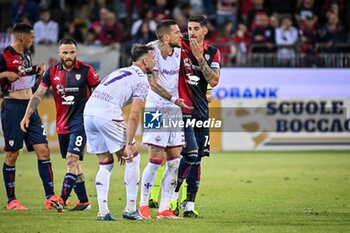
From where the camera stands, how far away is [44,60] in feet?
81.9

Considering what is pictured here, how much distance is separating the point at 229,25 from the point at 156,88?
1462cm

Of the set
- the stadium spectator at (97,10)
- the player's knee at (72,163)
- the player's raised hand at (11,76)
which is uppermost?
the stadium spectator at (97,10)

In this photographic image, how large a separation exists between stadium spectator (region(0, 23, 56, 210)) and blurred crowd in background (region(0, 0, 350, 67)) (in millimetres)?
11229

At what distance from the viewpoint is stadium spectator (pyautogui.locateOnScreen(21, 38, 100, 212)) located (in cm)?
1328

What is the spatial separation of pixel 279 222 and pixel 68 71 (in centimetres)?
403

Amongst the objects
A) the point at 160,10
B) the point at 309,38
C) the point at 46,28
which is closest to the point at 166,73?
the point at 46,28

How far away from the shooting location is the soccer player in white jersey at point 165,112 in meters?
12.1

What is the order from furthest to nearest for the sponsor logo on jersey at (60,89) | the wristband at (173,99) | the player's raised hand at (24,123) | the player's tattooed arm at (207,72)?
the sponsor logo on jersey at (60,89), the player's raised hand at (24,123), the player's tattooed arm at (207,72), the wristband at (173,99)

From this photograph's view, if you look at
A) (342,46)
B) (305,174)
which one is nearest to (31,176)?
(305,174)

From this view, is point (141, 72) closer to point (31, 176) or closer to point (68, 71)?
point (68, 71)

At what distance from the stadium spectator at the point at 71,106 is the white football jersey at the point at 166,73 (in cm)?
131

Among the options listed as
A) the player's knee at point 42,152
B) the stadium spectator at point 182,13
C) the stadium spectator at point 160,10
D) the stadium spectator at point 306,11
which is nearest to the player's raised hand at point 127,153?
the player's knee at point 42,152

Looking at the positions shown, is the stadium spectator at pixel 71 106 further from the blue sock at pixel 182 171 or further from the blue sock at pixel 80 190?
the blue sock at pixel 182 171

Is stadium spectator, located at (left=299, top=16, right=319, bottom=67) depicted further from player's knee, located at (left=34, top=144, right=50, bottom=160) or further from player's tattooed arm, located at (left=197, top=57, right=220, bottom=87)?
player's tattooed arm, located at (left=197, top=57, right=220, bottom=87)
